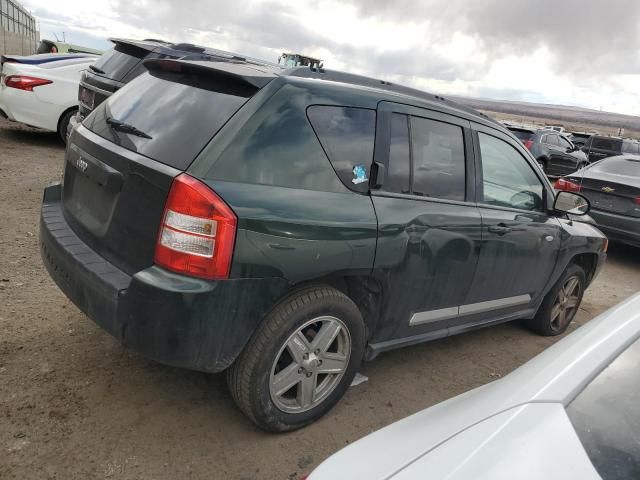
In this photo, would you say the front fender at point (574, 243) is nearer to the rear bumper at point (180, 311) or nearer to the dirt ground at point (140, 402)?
the dirt ground at point (140, 402)

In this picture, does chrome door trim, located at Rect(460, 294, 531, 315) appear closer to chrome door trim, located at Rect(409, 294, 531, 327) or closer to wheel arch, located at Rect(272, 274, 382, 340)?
chrome door trim, located at Rect(409, 294, 531, 327)

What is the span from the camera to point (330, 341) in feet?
8.91

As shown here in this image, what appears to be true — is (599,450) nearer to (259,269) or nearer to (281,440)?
(259,269)

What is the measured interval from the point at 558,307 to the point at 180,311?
365 centimetres

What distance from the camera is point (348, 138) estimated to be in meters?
2.71

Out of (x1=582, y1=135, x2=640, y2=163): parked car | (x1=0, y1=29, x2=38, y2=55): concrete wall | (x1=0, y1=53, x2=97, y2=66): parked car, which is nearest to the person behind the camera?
(x1=0, y1=53, x2=97, y2=66): parked car

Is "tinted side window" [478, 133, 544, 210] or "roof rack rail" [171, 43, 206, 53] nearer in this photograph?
"tinted side window" [478, 133, 544, 210]

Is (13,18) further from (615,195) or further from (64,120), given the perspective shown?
(615,195)

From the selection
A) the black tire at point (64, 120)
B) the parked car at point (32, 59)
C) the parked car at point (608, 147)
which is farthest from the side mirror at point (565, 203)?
the parked car at point (608, 147)

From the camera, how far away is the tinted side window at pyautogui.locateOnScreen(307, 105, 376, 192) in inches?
103

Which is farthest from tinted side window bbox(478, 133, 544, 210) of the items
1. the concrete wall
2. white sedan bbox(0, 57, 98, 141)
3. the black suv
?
the concrete wall

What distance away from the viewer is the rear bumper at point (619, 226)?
7.31m

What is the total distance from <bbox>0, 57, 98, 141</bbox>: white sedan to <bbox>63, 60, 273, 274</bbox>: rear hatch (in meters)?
6.55

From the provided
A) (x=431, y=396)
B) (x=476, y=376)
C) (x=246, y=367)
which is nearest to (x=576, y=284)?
(x=476, y=376)
